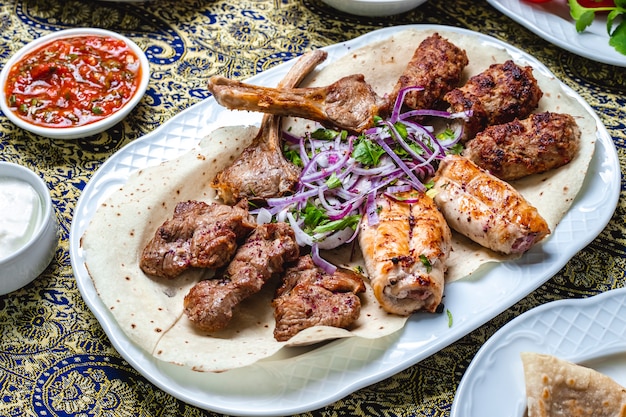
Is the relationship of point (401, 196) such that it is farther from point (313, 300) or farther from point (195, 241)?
point (195, 241)

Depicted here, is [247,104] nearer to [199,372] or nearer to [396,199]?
[396,199]

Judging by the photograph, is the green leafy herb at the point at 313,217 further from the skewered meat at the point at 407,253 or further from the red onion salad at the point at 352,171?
the skewered meat at the point at 407,253

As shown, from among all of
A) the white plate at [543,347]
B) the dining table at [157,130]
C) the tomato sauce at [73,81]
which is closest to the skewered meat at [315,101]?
the dining table at [157,130]

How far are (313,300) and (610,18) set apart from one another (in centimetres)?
314

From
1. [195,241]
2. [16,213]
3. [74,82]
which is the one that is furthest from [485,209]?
[74,82]

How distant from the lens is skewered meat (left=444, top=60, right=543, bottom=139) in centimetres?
391

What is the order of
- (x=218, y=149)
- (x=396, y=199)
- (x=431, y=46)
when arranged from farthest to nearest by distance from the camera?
(x=431, y=46), (x=218, y=149), (x=396, y=199)

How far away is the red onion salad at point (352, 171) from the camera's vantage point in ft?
11.6

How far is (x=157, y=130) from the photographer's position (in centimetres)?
396

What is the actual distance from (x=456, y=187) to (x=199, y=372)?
162 cm

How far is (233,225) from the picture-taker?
11.1 ft

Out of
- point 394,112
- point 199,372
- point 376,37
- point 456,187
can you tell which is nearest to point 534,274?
point 456,187

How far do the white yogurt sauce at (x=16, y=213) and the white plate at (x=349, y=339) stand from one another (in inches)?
8.7

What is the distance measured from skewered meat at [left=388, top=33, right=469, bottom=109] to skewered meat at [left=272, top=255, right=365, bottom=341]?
125cm
